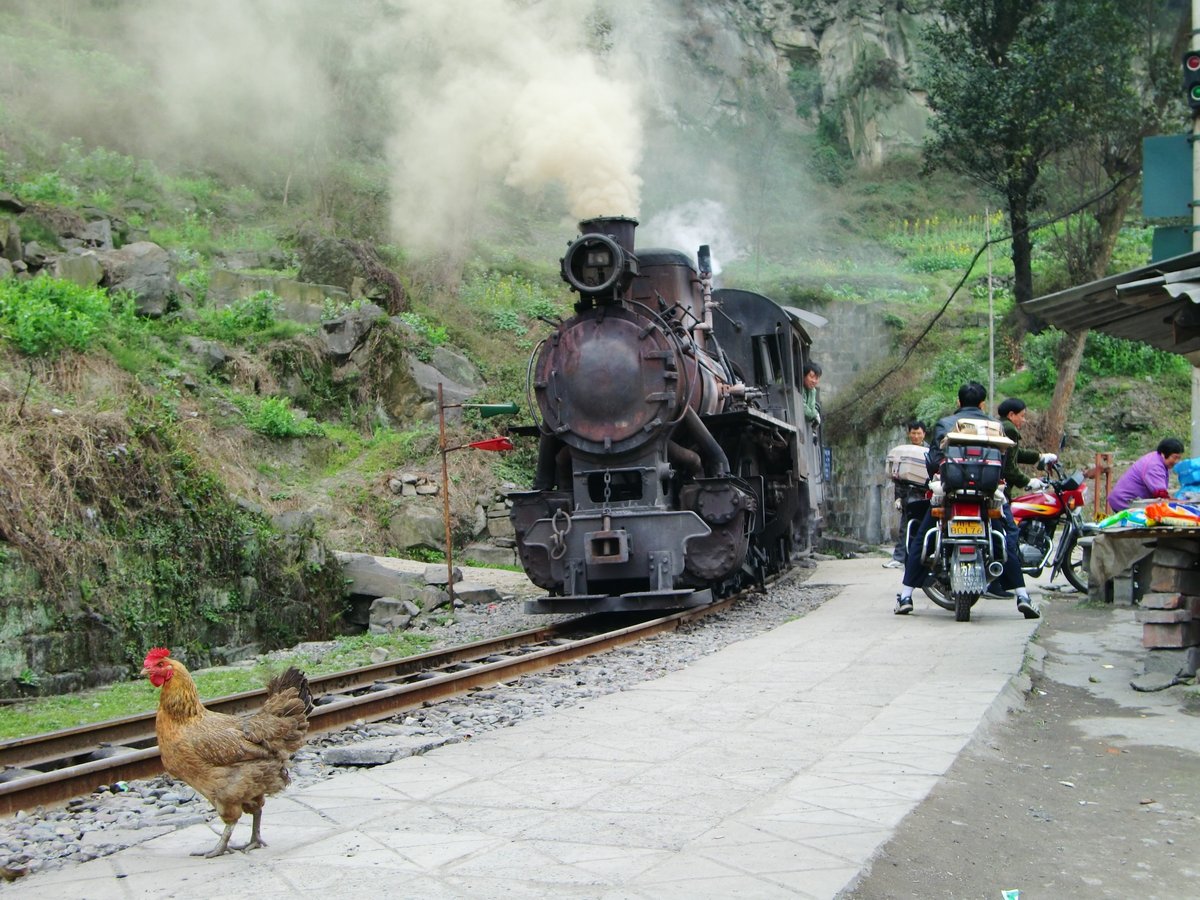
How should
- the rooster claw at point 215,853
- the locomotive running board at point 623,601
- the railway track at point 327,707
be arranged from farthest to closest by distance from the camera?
the locomotive running board at point 623,601 → the railway track at point 327,707 → the rooster claw at point 215,853

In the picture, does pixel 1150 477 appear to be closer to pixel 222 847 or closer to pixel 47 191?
pixel 222 847

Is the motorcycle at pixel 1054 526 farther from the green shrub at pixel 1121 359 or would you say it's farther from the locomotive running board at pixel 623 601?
the green shrub at pixel 1121 359

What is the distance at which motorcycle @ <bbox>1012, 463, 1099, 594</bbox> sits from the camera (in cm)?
1159

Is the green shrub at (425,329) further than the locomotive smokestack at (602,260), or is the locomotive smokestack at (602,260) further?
the green shrub at (425,329)

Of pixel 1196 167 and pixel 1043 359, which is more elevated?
pixel 1043 359

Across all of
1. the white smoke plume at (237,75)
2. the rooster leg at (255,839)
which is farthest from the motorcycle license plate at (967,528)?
the white smoke plume at (237,75)

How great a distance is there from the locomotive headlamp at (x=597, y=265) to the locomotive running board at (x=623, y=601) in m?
2.75

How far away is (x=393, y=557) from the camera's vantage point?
15156mm

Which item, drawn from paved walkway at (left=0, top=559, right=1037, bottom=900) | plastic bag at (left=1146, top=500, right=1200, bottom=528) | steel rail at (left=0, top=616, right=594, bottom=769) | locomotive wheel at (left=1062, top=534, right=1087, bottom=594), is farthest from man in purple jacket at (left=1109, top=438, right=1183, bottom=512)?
steel rail at (left=0, top=616, right=594, bottom=769)

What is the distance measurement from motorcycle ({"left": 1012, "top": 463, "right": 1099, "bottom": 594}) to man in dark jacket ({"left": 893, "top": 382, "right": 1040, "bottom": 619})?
216 centimetres

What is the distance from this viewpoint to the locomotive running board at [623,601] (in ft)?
32.2

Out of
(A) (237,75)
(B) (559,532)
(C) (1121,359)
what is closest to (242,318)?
(B) (559,532)

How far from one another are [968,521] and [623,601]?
295 centimetres

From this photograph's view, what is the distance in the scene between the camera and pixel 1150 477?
32.9ft
